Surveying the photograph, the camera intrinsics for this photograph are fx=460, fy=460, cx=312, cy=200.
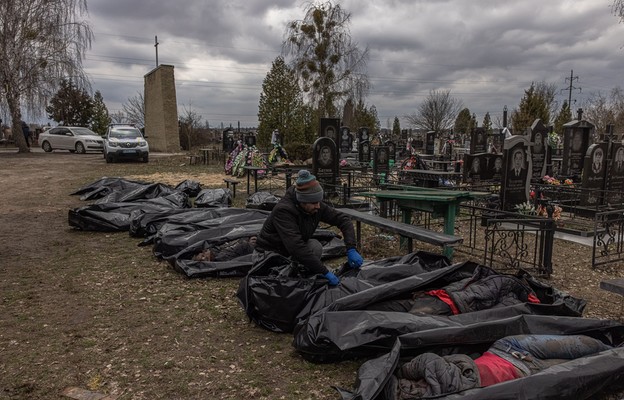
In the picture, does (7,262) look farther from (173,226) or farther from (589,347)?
(589,347)

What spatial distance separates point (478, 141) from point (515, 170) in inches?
460

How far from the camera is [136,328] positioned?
4.29 meters

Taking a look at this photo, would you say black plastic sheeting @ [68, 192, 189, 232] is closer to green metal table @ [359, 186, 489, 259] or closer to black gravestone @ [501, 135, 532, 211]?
green metal table @ [359, 186, 489, 259]

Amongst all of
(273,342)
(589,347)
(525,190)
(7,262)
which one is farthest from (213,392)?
(525,190)

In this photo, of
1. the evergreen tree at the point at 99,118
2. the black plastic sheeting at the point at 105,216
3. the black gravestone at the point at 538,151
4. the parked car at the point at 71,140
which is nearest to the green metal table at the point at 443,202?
the black plastic sheeting at the point at 105,216

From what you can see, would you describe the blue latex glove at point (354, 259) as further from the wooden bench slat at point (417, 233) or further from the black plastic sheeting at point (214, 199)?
the black plastic sheeting at point (214, 199)

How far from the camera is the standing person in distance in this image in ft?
14.2

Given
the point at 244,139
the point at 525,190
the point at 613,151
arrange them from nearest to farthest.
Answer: the point at 525,190
the point at 613,151
the point at 244,139

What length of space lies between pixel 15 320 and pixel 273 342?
2555 mm

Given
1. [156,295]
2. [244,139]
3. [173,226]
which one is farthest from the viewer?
[244,139]

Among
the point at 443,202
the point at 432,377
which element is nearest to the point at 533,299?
the point at 432,377

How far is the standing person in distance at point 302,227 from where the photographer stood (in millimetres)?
4324

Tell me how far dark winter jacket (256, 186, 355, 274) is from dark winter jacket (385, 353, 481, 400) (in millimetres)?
1551

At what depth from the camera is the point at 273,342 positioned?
13.1ft
